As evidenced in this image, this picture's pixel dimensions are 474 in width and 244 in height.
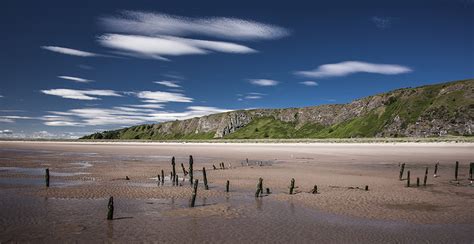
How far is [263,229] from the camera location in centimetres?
1520

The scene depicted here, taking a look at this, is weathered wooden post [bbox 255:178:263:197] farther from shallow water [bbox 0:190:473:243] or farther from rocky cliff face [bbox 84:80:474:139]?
rocky cliff face [bbox 84:80:474:139]

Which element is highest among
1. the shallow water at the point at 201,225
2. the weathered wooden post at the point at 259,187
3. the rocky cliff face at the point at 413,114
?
the rocky cliff face at the point at 413,114

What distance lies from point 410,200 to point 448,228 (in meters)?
6.43

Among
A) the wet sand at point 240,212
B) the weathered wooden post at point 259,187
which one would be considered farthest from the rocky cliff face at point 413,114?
the weathered wooden post at point 259,187

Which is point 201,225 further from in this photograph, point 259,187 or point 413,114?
point 413,114

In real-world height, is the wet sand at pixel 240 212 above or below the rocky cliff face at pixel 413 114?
below

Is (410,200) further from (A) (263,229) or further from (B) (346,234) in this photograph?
(A) (263,229)

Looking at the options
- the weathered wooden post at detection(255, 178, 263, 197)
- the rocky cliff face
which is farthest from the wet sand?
the rocky cliff face

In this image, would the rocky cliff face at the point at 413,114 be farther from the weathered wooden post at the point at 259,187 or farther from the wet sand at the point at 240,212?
the weathered wooden post at the point at 259,187

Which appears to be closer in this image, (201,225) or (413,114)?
(201,225)

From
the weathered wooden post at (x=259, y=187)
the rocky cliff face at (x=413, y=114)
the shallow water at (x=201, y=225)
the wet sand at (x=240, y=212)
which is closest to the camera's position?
the shallow water at (x=201, y=225)

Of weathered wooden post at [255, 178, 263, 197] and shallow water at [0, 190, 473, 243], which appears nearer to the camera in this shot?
shallow water at [0, 190, 473, 243]

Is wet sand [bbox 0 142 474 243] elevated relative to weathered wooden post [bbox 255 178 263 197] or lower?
lower

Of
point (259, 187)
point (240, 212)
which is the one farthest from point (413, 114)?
point (240, 212)
